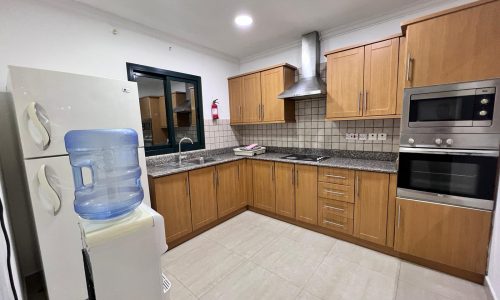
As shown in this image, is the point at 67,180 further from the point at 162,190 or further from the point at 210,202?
the point at 210,202

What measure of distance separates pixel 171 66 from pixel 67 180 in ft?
6.11

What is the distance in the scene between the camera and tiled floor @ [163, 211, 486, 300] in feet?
5.39

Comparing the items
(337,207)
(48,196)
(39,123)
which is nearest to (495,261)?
(337,207)

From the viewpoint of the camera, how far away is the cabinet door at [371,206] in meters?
2.04

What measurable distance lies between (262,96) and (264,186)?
51.8 inches

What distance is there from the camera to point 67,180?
141 cm

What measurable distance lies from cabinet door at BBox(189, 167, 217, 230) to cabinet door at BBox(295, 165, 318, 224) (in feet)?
3.51

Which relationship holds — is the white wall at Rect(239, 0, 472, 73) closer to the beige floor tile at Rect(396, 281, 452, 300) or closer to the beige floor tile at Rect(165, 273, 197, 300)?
the beige floor tile at Rect(396, 281, 452, 300)

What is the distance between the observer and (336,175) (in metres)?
2.30

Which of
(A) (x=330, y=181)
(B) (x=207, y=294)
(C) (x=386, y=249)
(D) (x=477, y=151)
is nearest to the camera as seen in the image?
(D) (x=477, y=151)

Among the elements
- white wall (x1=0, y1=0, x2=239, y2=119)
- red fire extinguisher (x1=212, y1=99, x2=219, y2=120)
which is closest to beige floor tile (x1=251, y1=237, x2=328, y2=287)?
red fire extinguisher (x1=212, y1=99, x2=219, y2=120)

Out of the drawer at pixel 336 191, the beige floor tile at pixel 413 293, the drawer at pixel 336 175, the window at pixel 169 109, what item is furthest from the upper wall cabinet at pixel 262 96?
the beige floor tile at pixel 413 293

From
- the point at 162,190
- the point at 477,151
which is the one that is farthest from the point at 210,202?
the point at 477,151

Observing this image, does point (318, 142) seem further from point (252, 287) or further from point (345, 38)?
point (252, 287)
